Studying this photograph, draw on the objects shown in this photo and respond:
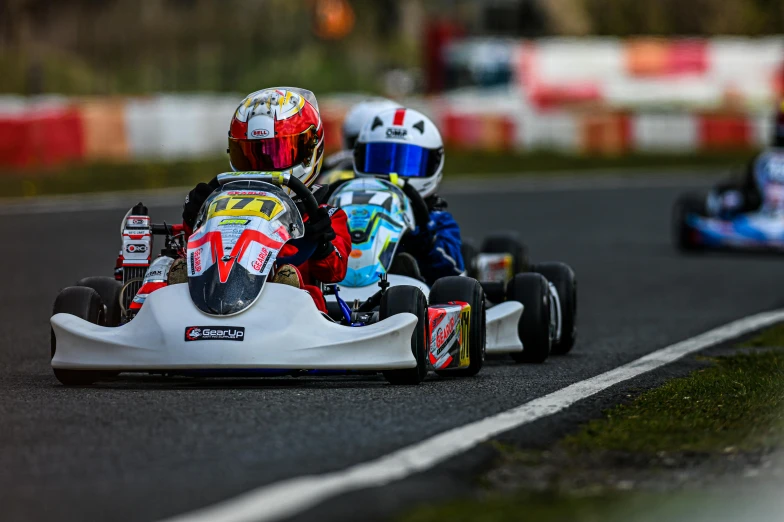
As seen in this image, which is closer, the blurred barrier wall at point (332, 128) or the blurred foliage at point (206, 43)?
the blurred barrier wall at point (332, 128)

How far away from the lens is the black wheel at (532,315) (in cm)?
746

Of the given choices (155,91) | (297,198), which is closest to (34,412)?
(297,198)

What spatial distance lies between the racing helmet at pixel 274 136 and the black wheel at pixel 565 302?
1.72 metres

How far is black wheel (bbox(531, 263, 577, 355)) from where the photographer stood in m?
7.94

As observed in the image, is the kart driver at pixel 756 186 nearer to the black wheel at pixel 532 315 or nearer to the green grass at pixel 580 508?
the black wheel at pixel 532 315

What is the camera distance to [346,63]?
31078 millimetres

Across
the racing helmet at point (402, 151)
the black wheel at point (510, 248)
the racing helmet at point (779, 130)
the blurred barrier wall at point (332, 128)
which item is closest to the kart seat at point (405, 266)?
the racing helmet at point (402, 151)

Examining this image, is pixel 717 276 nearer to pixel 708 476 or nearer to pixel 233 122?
pixel 233 122

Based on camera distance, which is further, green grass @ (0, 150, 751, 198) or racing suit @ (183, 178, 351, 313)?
green grass @ (0, 150, 751, 198)

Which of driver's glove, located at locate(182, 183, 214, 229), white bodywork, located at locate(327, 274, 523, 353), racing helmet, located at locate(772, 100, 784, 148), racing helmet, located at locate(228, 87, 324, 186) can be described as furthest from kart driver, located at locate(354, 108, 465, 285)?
racing helmet, located at locate(772, 100, 784, 148)

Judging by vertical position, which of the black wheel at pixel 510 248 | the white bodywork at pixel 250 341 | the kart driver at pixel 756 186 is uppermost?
the white bodywork at pixel 250 341

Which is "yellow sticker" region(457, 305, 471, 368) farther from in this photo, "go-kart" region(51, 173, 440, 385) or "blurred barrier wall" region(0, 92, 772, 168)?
"blurred barrier wall" region(0, 92, 772, 168)

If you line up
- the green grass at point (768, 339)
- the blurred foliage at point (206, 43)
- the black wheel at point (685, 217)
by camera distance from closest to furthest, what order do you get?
the green grass at point (768, 339)
the black wheel at point (685, 217)
the blurred foliage at point (206, 43)

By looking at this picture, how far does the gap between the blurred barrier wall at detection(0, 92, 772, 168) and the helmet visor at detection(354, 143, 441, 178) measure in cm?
1074
